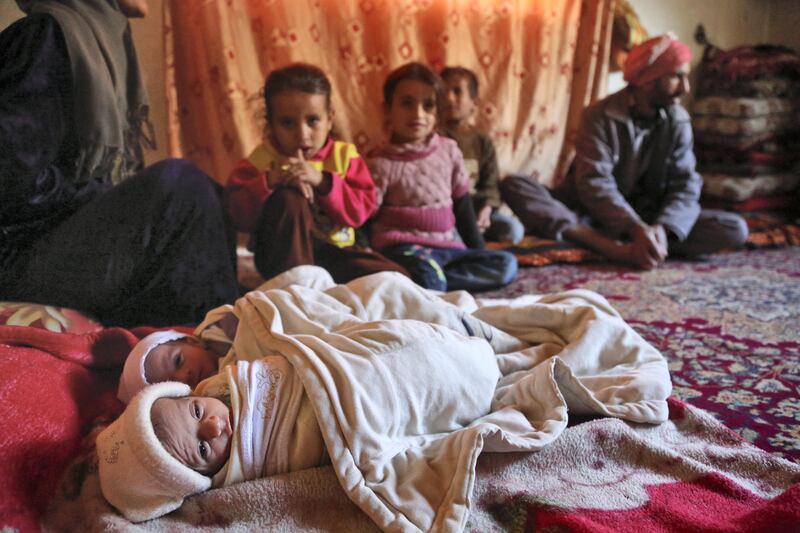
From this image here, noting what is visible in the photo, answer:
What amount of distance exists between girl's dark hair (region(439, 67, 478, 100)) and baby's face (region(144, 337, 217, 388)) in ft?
5.22

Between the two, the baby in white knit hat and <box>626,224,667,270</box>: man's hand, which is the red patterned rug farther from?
the baby in white knit hat

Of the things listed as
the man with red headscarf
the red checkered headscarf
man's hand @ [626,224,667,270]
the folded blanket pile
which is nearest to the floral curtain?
the man with red headscarf

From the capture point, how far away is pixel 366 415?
74cm

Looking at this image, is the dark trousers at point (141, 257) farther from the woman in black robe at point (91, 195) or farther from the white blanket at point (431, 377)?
the white blanket at point (431, 377)

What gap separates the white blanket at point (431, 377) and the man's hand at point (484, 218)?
1.06 meters

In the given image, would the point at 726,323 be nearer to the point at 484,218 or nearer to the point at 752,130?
the point at 484,218

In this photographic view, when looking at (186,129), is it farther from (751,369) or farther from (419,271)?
(751,369)

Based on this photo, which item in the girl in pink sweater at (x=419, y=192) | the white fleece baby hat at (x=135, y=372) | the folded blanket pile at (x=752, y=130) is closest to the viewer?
the white fleece baby hat at (x=135, y=372)

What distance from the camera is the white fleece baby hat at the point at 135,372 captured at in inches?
34.2

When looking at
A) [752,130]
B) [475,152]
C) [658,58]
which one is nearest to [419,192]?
[475,152]

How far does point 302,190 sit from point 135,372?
0.77 meters

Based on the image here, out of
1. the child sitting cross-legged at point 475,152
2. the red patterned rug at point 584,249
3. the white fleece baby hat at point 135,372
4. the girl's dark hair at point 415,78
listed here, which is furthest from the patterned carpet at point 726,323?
the white fleece baby hat at point 135,372

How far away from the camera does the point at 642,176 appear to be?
7.60ft

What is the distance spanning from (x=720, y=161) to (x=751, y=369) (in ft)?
6.29
